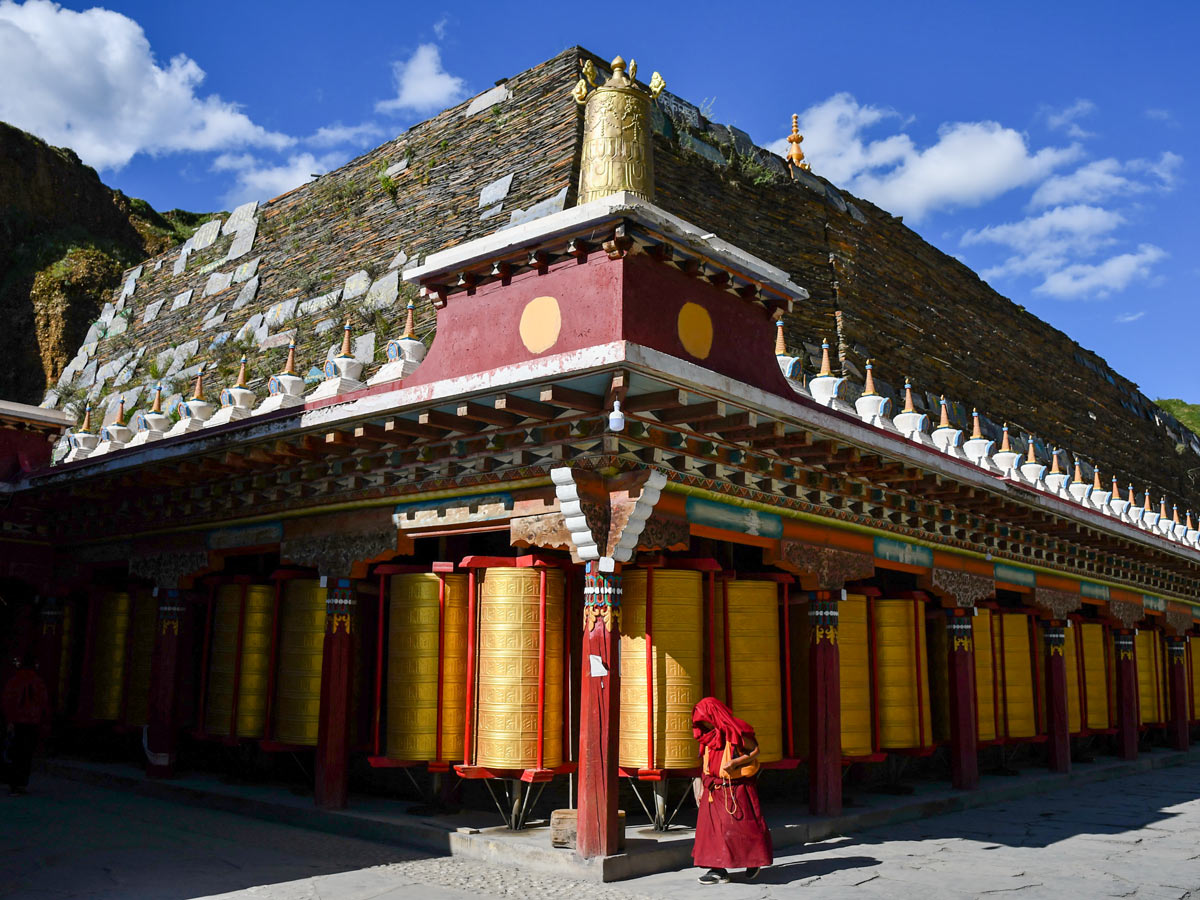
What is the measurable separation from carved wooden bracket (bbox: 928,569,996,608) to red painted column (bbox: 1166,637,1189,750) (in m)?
6.12

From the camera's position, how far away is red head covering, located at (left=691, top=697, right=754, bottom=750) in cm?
570

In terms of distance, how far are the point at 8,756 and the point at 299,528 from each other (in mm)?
3279

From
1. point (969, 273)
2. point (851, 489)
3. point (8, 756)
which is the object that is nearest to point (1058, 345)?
point (969, 273)

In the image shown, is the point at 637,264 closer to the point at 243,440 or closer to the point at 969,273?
the point at 243,440

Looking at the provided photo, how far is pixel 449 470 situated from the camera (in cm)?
682

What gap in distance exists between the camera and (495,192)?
11.0m

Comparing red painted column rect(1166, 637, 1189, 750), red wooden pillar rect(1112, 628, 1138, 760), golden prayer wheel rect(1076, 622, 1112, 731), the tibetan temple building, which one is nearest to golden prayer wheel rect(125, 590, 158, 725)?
the tibetan temple building

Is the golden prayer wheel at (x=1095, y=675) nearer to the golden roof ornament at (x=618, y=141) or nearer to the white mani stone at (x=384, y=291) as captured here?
the golden roof ornament at (x=618, y=141)

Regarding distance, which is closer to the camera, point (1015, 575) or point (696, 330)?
point (696, 330)

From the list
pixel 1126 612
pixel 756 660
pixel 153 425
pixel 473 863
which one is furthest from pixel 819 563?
pixel 1126 612

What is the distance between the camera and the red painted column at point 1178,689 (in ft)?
45.8

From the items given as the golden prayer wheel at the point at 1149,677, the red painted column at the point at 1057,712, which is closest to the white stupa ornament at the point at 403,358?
the red painted column at the point at 1057,712

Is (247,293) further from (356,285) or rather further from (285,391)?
(285,391)

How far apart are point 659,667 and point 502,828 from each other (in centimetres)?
152
